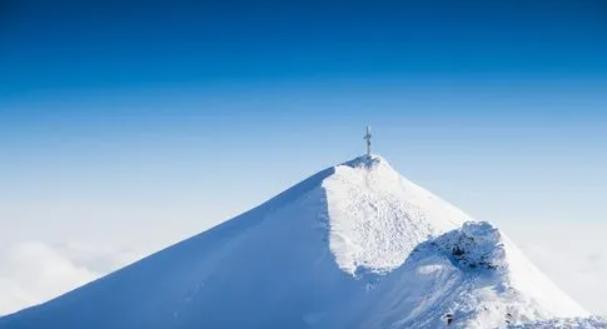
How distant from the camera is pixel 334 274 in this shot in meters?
53.5

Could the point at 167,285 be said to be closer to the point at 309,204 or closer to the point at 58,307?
the point at 58,307

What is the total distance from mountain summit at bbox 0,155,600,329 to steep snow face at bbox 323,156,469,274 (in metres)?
0.15

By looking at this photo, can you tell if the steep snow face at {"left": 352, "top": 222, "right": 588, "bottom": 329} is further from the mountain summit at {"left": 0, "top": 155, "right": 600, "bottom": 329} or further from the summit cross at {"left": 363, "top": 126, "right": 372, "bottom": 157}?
the summit cross at {"left": 363, "top": 126, "right": 372, "bottom": 157}

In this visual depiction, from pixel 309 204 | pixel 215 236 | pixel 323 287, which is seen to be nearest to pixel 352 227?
pixel 309 204

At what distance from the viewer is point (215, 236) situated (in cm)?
6675

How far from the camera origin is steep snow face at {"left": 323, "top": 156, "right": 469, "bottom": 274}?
57.1m

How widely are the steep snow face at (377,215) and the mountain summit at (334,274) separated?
0.48 feet

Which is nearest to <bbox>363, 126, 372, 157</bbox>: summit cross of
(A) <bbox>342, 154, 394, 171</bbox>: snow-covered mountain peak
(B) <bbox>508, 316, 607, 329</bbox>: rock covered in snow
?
(A) <bbox>342, 154, 394, 171</bbox>: snow-covered mountain peak

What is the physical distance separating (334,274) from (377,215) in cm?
1226

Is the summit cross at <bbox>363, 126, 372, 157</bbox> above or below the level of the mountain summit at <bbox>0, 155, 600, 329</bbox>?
above

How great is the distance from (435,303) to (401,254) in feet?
64.8

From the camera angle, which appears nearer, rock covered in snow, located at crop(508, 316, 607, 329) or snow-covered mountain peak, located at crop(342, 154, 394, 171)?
rock covered in snow, located at crop(508, 316, 607, 329)

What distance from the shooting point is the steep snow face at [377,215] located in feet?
187

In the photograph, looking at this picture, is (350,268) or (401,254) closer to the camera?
(350,268)
